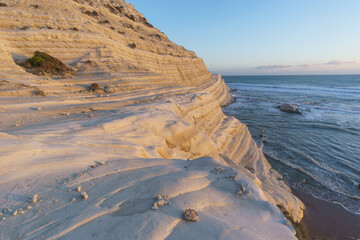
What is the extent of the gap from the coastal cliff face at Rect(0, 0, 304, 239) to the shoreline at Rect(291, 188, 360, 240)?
0.66m

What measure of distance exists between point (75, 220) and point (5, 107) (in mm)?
5770

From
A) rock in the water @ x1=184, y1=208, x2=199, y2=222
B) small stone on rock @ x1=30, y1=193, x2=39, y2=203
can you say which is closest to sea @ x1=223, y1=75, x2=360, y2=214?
rock in the water @ x1=184, y1=208, x2=199, y2=222

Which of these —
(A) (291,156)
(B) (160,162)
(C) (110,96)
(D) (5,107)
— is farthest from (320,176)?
(D) (5,107)

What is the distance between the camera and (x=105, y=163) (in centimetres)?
344

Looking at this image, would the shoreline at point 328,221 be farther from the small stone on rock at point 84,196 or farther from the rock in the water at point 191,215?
the small stone on rock at point 84,196

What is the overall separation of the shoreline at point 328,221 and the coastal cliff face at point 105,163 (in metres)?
0.66

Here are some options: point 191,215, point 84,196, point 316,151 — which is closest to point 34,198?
point 84,196

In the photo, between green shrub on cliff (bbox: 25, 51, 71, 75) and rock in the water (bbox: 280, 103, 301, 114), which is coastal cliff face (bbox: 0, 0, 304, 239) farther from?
rock in the water (bbox: 280, 103, 301, 114)

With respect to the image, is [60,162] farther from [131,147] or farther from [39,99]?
[39,99]

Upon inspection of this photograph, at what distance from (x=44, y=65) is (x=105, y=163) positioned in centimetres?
866

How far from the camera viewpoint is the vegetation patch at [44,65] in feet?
28.2

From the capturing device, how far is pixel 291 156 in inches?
446

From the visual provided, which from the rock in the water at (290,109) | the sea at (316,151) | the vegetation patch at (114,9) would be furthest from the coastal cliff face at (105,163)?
the rock in the water at (290,109)

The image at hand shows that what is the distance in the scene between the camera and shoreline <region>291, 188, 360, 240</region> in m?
6.05
